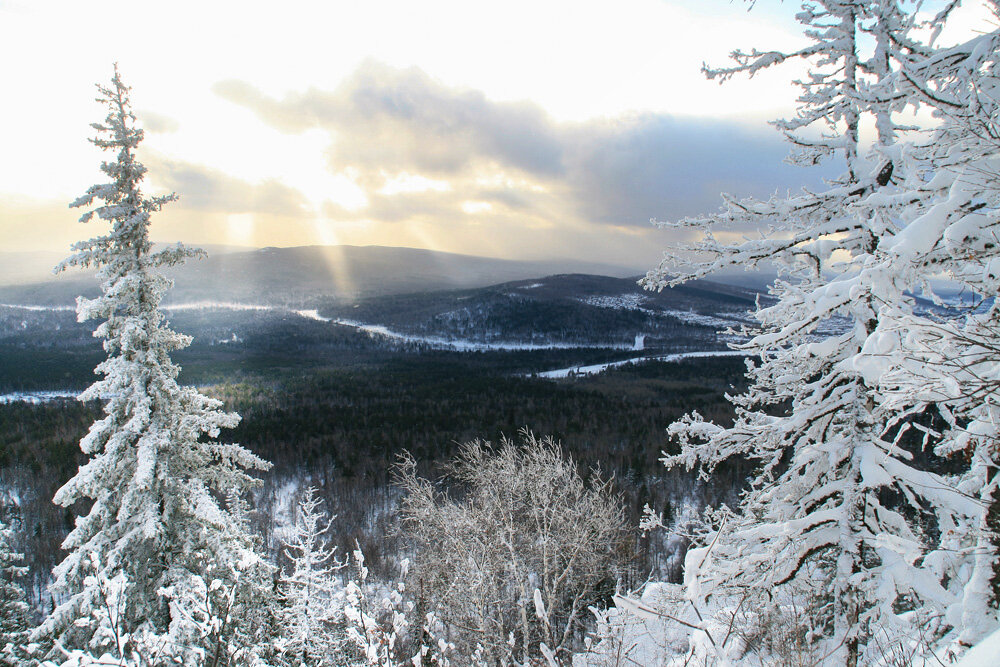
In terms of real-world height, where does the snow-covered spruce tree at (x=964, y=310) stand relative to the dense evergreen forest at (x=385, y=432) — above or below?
above

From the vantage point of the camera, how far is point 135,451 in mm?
9570

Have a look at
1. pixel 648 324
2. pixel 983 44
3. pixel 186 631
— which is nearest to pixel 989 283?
pixel 983 44

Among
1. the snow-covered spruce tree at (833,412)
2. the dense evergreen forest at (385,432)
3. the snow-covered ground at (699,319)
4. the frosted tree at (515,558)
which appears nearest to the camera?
the snow-covered spruce tree at (833,412)

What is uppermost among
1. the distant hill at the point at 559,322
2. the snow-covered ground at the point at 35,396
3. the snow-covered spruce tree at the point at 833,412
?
the snow-covered spruce tree at the point at 833,412

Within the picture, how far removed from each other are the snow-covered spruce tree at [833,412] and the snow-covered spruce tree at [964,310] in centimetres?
51

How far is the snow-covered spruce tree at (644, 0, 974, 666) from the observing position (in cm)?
515

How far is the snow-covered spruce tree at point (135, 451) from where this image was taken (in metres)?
9.05

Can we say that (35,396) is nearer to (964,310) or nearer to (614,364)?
(614,364)

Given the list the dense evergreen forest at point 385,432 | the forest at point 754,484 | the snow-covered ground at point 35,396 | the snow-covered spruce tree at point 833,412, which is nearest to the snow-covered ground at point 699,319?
the dense evergreen forest at point 385,432

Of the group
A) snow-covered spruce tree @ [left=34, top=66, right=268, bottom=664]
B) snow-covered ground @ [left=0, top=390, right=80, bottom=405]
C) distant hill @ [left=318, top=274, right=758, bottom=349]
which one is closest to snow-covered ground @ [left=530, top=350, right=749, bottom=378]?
distant hill @ [left=318, top=274, right=758, bottom=349]

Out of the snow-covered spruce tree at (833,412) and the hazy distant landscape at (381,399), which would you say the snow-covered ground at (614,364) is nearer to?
the hazy distant landscape at (381,399)

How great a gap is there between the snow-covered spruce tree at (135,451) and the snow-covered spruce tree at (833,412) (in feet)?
28.5

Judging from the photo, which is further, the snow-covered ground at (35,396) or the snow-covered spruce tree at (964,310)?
the snow-covered ground at (35,396)

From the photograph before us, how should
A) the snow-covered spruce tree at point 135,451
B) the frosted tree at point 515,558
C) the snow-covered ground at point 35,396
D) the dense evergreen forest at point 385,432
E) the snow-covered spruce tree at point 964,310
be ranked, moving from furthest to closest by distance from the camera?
the snow-covered ground at point 35,396 → the dense evergreen forest at point 385,432 → the frosted tree at point 515,558 → the snow-covered spruce tree at point 135,451 → the snow-covered spruce tree at point 964,310
